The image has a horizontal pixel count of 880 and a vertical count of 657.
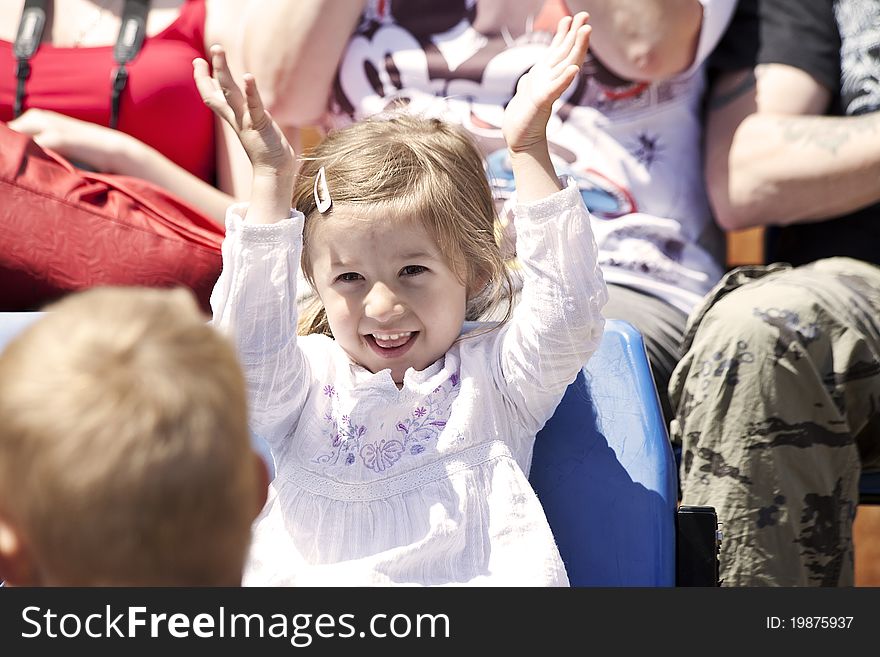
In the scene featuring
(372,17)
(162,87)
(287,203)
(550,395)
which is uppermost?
(372,17)

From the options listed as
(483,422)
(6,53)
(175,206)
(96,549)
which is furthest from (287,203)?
(6,53)

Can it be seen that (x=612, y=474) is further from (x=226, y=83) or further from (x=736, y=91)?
(x=736, y=91)

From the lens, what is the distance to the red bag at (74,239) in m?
1.39

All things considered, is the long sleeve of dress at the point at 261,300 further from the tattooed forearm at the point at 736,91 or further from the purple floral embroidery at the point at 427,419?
the tattooed forearm at the point at 736,91

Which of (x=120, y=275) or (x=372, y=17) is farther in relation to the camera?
(x=372, y=17)

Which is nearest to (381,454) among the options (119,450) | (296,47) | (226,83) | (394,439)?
(394,439)

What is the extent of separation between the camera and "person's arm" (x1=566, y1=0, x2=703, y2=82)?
5.32 ft

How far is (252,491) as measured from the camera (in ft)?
2.36

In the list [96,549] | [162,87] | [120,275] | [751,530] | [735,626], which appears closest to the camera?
[96,549]

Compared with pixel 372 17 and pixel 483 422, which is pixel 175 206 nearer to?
pixel 372 17

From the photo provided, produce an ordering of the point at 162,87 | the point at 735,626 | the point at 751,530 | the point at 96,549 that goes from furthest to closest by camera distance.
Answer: the point at 162,87
the point at 751,530
the point at 735,626
the point at 96,549

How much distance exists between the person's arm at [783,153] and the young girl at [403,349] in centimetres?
56

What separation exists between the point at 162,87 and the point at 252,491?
112cm

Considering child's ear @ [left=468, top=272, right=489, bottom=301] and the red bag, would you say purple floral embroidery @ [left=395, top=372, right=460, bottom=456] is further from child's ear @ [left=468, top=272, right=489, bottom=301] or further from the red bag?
the red bag
